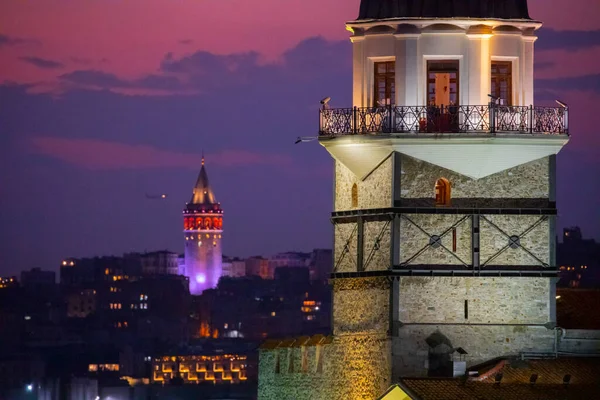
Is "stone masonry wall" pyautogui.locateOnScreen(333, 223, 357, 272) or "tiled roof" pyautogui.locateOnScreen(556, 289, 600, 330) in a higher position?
"stone masonry wall" pyautogui.locateOnScreen(333, 223, 357, 272)

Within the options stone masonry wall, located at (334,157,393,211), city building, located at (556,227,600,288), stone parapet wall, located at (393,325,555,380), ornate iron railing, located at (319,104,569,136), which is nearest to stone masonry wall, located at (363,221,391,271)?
stone masonry wall, located at (334,157,393,211)

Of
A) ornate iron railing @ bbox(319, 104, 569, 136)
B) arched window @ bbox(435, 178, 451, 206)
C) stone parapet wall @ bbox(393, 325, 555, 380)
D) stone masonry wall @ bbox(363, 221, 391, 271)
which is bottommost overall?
stone parapet wall @ bbox(393, 325, 555, 380)

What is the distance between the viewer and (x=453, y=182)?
181 feet

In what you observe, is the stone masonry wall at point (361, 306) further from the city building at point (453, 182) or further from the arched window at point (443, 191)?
the arched window at point (443, 191)

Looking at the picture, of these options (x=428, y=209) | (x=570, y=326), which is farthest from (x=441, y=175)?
(x=570, y=326)

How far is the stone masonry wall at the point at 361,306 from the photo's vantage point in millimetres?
55219

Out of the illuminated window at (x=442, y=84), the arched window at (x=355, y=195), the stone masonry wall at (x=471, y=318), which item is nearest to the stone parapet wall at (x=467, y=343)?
the stone masonry wall at (x=471, y=318)

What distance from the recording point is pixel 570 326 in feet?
183

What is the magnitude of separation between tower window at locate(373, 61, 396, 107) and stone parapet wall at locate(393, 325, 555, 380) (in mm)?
4667

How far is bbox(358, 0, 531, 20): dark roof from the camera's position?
55.1 metres

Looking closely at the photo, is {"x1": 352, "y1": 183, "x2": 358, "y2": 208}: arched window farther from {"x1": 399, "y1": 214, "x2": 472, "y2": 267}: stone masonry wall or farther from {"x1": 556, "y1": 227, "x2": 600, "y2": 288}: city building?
{"x1": 556, "y1": 227, "x2": 600, "y2": 288}: city building

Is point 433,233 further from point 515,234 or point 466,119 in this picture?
point 466,119

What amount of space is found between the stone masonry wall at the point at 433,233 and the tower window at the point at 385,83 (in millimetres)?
2462

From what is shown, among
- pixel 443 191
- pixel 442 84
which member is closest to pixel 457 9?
pixel 442 84
